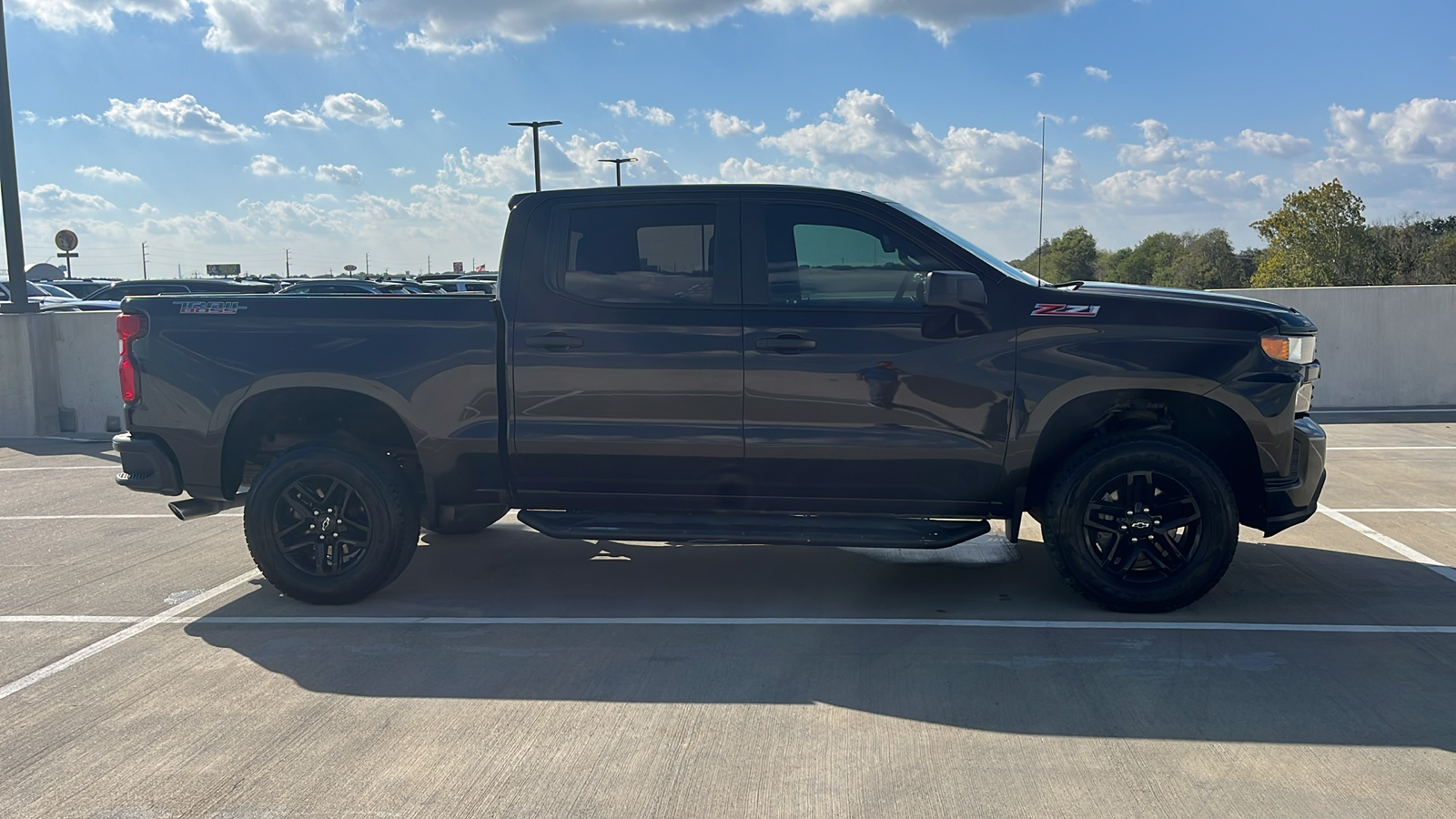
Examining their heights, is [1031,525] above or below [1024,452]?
below

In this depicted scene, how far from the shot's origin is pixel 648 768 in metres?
3.81

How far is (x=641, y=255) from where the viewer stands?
Answer: 5574 mm

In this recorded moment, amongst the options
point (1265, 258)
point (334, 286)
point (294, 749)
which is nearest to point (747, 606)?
point (294, 749)

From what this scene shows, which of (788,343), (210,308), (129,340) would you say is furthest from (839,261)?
(129,340)

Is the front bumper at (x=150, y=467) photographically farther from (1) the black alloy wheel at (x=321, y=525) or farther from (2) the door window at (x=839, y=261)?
(2) the door window at (x=839, y=261)

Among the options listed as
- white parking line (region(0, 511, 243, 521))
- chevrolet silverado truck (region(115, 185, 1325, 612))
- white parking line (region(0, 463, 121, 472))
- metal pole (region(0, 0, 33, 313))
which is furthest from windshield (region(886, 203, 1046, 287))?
metal pole (region(0, 0, 33, 313))

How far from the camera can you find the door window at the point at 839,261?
538 centimetres

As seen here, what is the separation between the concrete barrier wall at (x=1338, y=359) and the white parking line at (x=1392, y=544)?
6.00 m

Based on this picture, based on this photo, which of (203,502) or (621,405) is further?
(203,502)

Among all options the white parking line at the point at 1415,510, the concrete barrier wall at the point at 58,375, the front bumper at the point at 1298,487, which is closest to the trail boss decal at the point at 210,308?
the front bumper at the point at 1298,487

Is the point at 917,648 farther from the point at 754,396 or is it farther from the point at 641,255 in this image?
the point at 641,255

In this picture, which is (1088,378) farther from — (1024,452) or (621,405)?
(621,405)

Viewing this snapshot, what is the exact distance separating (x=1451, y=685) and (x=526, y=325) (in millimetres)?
4327

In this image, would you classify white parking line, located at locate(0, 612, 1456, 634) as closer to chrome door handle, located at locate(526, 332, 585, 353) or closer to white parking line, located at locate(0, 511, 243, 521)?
chrome door handle, located at locate(526, 332, 585, 353)
